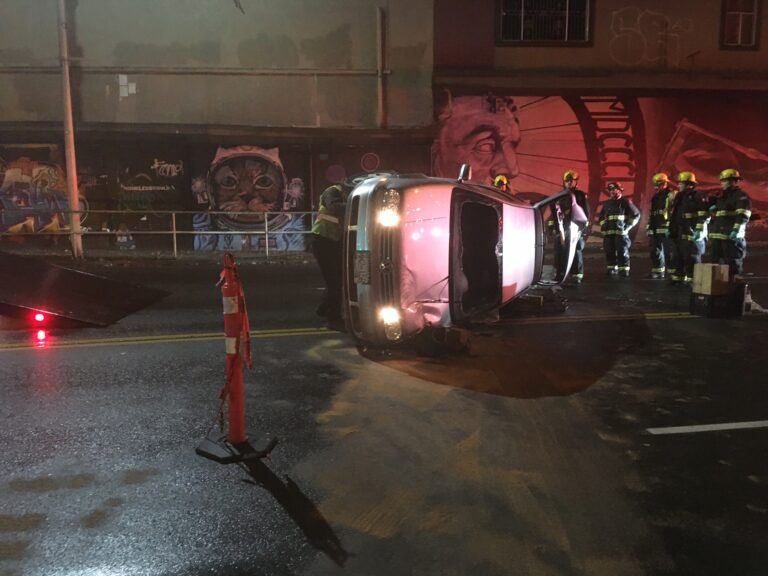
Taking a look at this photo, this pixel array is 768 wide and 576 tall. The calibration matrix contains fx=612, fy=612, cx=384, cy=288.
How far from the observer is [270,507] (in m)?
3.39

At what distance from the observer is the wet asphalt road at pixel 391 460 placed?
118 inches

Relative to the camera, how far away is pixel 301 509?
133 inches

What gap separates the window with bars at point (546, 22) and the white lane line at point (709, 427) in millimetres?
16242

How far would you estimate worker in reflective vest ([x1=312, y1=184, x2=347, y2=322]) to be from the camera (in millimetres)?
7645

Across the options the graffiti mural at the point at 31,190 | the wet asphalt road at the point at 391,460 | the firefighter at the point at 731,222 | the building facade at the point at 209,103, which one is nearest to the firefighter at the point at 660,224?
the firefighter at the point at 731,222

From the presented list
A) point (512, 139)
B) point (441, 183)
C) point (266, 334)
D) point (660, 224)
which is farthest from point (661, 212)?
point (266, 334)

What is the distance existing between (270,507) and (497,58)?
17.6 m

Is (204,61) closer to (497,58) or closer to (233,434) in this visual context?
(497,58)

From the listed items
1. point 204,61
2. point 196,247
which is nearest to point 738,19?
point 204,61

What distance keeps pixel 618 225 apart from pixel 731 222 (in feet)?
8.43

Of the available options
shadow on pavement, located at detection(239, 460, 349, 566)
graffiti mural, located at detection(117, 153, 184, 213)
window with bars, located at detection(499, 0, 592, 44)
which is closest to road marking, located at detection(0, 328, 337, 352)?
shadow on pavement, located at detection(239, 460, 349, 566)

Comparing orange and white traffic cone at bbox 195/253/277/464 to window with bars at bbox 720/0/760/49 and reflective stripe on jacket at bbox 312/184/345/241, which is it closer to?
reflective stripe on jacket at bbox 312/184/345/241

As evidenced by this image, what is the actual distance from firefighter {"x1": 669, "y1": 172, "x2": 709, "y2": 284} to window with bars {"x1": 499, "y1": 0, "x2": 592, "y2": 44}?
29.7ft

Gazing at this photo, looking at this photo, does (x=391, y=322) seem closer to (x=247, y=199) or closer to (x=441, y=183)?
(x=441, y=183)
